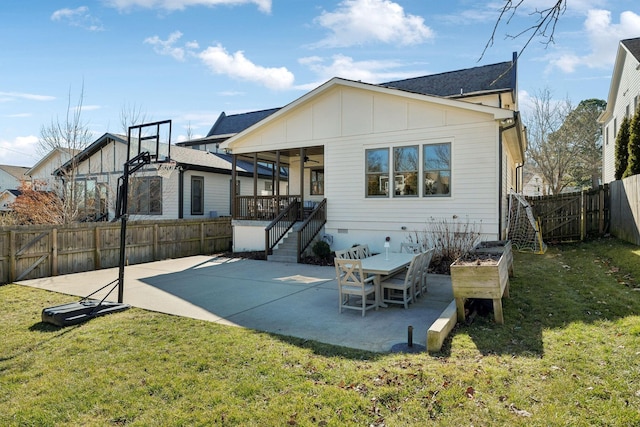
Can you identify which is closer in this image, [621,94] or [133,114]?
[133,114]

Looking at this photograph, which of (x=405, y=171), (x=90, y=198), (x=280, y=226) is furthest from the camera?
(x=90, y=198)

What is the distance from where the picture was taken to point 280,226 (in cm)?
1343

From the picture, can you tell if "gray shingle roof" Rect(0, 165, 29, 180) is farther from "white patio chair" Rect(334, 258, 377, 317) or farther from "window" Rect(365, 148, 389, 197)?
"white patio chair" Rect(334, 258, 377, 317)

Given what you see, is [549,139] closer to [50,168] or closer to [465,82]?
[465,82]

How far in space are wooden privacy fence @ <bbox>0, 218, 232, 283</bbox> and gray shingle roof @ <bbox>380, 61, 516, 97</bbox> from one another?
12.1m

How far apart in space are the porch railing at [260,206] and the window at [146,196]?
4958 millimetres

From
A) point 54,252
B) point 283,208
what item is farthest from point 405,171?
point 54,252

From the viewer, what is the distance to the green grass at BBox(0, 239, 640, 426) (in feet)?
10.2

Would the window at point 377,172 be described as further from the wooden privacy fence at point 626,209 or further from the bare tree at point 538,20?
the bare tree at point 538,20

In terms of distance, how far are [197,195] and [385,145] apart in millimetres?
10187

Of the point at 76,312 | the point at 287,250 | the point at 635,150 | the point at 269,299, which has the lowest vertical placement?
the point at 269,299

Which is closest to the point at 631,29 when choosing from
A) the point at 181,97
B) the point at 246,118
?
the point at 181,97

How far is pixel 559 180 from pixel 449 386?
32557mm

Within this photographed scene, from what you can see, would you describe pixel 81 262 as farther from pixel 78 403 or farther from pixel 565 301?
pixel 565 301
